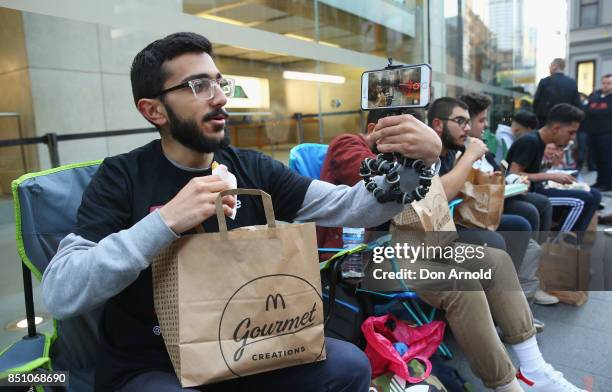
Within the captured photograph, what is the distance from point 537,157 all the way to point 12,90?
399 cm

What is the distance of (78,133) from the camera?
2.87m

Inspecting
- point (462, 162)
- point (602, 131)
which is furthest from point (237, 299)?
point (602, 131)

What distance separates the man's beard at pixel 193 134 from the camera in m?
1.28

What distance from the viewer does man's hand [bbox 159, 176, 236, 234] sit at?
995mm

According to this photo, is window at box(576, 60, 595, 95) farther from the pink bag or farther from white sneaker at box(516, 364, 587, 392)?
the pink bag

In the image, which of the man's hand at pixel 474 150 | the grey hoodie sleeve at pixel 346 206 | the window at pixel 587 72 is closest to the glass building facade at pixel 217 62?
the man's hand at pixel 474 150

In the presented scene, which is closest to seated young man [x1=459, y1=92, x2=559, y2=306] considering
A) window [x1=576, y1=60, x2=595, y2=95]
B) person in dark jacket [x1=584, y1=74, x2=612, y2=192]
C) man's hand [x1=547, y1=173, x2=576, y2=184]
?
man's hand [x1=547, y1=173, x2=576, y2=184]

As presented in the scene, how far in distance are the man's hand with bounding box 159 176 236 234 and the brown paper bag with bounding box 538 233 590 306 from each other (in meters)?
2.97

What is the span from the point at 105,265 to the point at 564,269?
3351mm

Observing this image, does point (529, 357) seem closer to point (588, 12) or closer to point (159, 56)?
point (159, 56)

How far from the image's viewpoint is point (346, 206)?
56.4 inches

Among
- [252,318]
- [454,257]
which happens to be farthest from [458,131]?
[252,318]

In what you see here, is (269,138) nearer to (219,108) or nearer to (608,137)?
(219,108)

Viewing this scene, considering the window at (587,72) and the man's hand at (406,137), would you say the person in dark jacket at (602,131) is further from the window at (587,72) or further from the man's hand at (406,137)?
the man's hand at (406,137)
